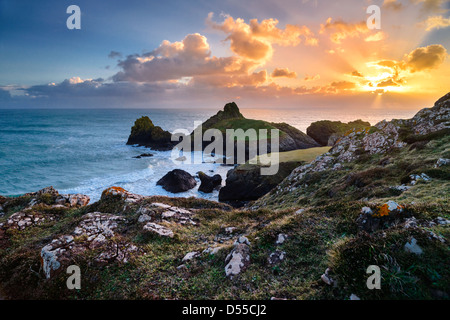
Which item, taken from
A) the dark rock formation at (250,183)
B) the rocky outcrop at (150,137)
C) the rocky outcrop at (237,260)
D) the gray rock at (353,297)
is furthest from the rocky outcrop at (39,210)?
the rocky outcrop at (150,137)

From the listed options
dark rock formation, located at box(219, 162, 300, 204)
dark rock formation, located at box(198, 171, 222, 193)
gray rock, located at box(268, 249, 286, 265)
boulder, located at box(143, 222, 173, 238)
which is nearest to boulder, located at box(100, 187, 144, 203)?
boulder, located at box(143, 222, 173, 238)

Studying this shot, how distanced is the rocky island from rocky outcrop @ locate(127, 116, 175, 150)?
61256 millimetres

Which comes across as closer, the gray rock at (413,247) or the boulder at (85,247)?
the gray rock at (413,247)

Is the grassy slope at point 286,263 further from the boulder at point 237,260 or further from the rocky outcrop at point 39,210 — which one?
the rocky outcrop at point 39,210

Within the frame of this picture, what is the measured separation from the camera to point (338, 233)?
7301 mm

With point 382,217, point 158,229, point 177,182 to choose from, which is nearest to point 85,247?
point 158,229

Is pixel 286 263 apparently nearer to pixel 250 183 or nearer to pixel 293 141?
pixel 250 183

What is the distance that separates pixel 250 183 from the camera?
31.7 meters

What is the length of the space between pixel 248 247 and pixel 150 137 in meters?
78.2

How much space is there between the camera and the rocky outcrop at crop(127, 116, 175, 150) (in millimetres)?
73606

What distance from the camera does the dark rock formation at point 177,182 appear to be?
3554cm

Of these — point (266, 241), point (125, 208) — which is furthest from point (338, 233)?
point (125, 208)

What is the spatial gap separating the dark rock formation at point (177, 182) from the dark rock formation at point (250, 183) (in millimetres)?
7062

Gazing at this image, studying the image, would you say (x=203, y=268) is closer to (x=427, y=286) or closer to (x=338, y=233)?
(x=338, y=233)
